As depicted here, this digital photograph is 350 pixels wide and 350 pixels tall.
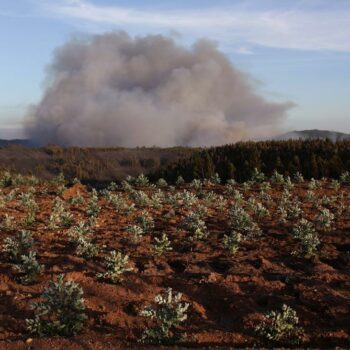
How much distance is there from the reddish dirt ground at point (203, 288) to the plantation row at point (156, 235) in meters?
0.14

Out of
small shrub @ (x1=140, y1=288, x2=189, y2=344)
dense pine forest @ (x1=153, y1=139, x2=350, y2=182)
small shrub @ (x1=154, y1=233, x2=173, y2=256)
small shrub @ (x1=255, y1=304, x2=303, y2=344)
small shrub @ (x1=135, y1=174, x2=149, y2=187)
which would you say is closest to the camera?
small shrub @ (x1=140, y1=288, x2=189, y2=344)

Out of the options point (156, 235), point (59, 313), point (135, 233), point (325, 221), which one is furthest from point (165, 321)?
point (325, 221)

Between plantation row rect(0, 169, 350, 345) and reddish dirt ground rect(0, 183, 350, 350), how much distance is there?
0.14 meters

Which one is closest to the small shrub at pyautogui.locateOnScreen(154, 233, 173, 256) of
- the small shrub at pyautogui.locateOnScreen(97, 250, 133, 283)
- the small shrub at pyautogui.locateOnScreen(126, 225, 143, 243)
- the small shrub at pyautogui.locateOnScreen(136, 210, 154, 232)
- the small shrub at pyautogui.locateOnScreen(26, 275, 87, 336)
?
the small shrub at pyautogui.locateOnScreen(126, 225, 143, 243)

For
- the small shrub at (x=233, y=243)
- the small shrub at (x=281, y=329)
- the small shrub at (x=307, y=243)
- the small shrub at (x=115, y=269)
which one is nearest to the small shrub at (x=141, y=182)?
the small shrub at (x=233, y=243)

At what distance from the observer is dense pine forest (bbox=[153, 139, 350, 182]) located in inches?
1386

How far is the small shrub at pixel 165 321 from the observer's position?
8.03 meters

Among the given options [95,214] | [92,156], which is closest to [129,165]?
[92,156]

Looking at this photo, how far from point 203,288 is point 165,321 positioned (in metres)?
2.31

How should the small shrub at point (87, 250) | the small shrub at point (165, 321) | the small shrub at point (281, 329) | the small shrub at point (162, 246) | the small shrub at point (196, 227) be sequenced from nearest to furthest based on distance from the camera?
1. the small shrub at point (165, 321)
2. the small shrub at point (281, 329)
3. the small shrub at point (87, 250)
4. the small shrub at point (162, 246)
5. the small shrub at point (196, 227)

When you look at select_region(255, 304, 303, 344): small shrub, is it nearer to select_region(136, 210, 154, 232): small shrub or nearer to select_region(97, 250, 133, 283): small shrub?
select_region(97, 250, 133, 283): small shrub

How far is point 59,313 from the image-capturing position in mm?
8430

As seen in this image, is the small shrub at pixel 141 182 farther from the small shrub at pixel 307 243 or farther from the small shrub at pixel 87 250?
the small shrub at pixel 87 250

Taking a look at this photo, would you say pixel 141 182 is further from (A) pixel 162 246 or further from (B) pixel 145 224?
(A) pixel 162 246
